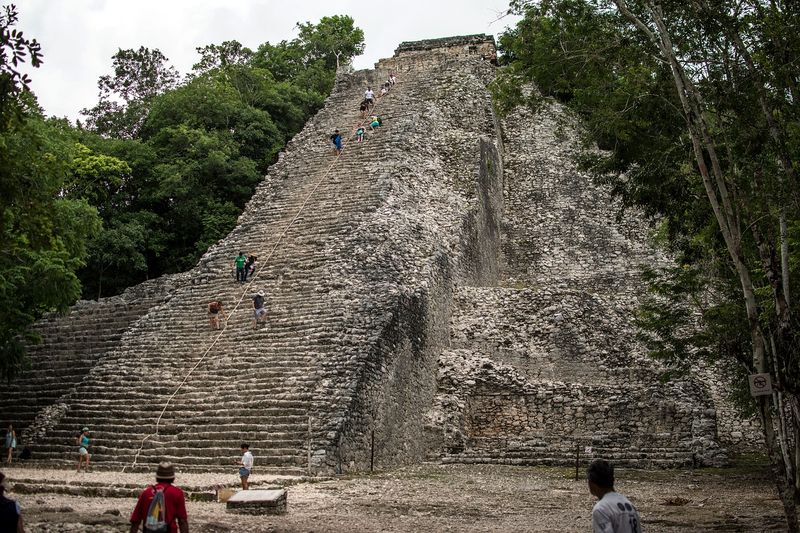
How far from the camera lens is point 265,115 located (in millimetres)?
27062

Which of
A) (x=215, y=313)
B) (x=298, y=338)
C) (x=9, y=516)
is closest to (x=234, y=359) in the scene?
(x=298, y=338)

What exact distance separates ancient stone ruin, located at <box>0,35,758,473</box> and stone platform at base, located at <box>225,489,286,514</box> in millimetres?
2951

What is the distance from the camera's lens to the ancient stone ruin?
13.3 m

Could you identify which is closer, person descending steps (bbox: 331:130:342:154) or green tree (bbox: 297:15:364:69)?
person descending steps (bbox: 331:130:342:154)

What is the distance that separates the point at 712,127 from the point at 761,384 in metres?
3.48

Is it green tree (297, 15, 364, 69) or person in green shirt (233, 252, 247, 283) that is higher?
green tree (297, 15, 364, 69)

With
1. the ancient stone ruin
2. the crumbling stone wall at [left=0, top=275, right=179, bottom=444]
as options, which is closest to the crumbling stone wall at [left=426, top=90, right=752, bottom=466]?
the ancient stone ruin

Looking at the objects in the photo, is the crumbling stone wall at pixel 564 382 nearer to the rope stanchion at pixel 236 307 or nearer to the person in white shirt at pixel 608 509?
the rope stanchion at pixel 236 307

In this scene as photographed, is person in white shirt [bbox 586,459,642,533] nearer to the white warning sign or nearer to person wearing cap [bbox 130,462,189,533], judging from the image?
person wearing cap [bbox 130,462,189,533]

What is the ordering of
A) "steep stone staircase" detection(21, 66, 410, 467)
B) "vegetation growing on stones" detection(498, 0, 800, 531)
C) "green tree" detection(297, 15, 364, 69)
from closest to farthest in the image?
"vegetation growing on stones" detection(498, 0, 800, 531) < "steep stone staircase" detection(21, 66, 410, 467) < "green tree" detection(297, 15, 364, 69)

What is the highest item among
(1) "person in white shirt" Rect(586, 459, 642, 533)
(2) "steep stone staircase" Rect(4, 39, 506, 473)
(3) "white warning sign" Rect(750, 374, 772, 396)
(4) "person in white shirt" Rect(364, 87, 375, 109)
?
(4) "person in white shirt" Rect(364, 87, 375, 109)

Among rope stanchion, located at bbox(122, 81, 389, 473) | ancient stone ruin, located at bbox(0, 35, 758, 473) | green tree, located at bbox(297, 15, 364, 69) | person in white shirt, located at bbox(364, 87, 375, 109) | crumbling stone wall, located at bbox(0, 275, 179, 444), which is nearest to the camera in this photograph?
rope stanchion, located at bbox(122, 81, 389, 473)

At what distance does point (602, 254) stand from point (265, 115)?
36.2ft

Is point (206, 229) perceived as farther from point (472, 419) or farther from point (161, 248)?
point (472, 419)
